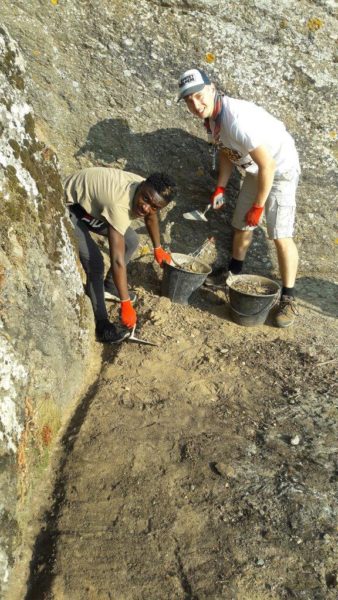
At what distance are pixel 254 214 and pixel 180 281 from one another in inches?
32.4

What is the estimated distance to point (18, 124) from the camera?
10.8 ft

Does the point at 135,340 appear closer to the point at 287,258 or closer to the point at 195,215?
the point at 195,215

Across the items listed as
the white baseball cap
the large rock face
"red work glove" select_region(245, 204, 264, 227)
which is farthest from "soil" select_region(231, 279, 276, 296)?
the white baseball cap

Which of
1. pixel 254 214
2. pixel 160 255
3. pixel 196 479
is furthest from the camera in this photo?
pixel 160 255

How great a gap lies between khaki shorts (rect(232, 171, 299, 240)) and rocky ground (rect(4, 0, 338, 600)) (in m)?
0.29

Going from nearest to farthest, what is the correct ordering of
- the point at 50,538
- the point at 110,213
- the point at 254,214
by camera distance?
the point at 50,538 → the point at 110,213 → the point at 254,214

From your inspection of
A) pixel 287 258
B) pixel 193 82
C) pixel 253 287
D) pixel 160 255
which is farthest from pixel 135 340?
pixel 193 82

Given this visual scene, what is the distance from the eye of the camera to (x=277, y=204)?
4230 millimetres

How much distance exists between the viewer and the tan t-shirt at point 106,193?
12.3 ft

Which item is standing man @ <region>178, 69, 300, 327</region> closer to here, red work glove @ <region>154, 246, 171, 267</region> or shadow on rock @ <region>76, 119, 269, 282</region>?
shadow on rock @ <region>76, 119, 269, 282</region>

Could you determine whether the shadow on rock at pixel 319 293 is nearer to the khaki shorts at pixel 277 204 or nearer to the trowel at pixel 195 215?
the khaki shorts at pixel 277 204

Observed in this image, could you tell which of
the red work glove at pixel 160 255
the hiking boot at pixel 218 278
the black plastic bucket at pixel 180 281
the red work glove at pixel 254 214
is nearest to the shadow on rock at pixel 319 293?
the hiking boot at pixel 218 278

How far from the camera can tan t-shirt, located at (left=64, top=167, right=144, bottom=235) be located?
3.75m

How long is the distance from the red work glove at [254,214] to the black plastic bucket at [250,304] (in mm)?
565
